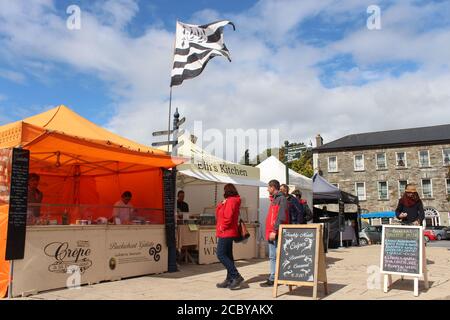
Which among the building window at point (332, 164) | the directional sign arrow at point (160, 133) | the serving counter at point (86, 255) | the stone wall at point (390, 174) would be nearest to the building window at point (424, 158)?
the stone wall at point (390, 174)

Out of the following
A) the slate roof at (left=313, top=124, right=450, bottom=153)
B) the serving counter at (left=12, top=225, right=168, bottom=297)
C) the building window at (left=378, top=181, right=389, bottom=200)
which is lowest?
the serving counter at (left=12, top=225, right=168, bottom=297)

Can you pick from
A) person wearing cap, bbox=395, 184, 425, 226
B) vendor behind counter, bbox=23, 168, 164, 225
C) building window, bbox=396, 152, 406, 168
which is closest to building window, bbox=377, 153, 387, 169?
building window, bbox=396, 152, 406, 168

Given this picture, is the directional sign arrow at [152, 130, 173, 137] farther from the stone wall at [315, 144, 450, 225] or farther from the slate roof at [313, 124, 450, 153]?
the slate roof at [313, 124, 450, 153]

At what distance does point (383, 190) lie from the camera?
1742 inches

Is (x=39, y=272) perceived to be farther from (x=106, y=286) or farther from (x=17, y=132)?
(x=17, y=132)

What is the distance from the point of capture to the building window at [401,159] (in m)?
43.7

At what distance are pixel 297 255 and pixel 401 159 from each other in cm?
4151

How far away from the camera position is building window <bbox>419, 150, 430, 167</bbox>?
42.8 m

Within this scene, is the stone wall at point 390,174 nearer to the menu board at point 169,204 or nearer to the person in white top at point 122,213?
the menu board at point 169,204

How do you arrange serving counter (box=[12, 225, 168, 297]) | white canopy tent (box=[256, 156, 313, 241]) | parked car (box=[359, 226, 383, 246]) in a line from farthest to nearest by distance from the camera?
parked car (box=[359, 226, 383, 246])
white canopy tent (box=[256, 156, 313, 241])
serving counter (box=[12, 225, 168, 297])

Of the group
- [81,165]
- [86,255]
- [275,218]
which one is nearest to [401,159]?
[81,165]

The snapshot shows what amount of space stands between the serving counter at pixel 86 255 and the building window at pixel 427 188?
132 ft
